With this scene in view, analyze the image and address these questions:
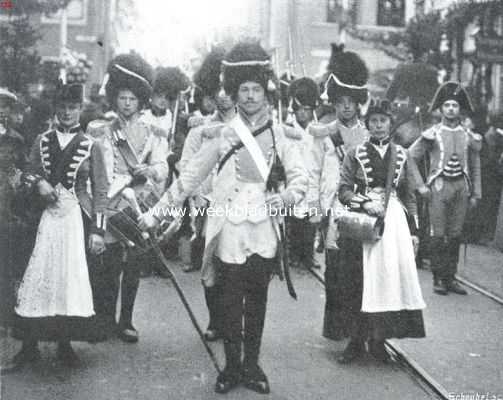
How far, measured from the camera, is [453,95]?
9109 millimetres

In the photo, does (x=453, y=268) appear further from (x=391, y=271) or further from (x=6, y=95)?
(x=6, y=95)

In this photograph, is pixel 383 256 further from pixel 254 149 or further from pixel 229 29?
pixel 229 29

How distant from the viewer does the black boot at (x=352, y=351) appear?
6381 millimetres

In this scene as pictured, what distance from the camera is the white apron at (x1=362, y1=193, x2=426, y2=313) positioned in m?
6.33

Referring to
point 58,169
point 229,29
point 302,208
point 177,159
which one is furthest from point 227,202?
point 229,29

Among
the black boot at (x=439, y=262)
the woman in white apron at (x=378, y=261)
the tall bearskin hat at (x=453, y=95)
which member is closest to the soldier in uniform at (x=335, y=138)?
the woman in white apron at (x=378, y=261)

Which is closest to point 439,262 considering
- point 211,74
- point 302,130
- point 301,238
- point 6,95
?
point 301,238

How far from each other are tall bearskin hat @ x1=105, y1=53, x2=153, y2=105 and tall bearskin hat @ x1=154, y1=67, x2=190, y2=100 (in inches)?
146

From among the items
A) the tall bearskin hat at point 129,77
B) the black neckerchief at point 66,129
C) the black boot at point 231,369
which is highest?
the tall bearskin hat at point 129,77

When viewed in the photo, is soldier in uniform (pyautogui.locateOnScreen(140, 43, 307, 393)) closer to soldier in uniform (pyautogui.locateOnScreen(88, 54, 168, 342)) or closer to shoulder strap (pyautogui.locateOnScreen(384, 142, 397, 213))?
shoulder strap (pyautogui.locateOnScreen(384, 142, 397, 213))

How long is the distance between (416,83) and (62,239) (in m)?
5.94

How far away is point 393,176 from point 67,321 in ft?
8.68

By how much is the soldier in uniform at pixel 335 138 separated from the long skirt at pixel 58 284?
198cm

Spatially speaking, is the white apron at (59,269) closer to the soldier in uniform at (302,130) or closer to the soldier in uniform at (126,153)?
the soldier in uniform at (126,153)
